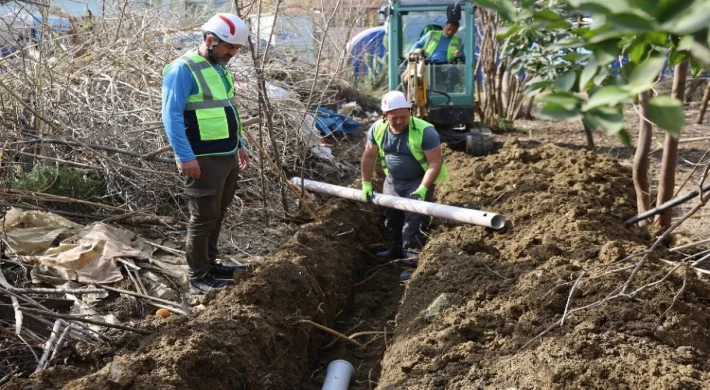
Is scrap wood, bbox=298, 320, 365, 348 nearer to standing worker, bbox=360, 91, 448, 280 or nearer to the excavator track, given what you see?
standing worker, bbox=360, 91, 448, 280

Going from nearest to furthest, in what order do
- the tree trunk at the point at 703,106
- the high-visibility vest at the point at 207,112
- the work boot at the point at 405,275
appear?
the high-visibility vest at the point at 207,112 → the work boot at the point at 405,275 → the tree trunk at the point at 703,106

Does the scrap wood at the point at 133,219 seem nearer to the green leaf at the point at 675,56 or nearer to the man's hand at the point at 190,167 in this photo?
the man's hand at the point at 190,167

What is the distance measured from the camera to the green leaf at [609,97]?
100cm

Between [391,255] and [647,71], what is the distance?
5461mm

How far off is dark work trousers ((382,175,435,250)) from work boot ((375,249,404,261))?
0.04 m

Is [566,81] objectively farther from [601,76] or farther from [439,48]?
[439,48]

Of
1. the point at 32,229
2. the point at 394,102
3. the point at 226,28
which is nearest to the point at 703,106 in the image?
the point at 394,102

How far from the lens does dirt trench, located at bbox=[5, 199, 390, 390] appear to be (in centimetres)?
320

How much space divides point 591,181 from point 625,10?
631 cm

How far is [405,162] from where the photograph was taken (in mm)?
6031

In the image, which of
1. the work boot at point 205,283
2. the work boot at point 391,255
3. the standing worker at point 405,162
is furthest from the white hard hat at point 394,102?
the work boot at point 205,283

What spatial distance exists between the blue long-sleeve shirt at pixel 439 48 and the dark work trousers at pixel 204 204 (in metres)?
5.63

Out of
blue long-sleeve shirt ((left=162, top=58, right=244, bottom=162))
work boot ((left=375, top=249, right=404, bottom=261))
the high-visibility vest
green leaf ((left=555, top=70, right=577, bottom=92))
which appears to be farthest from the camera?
work boot ((left=375, top=249, right=404, bottom=261))

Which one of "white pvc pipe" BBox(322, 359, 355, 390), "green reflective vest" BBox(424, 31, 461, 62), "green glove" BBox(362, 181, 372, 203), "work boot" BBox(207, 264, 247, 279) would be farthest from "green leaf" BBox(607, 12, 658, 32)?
"green reflective vest" BBox(424, 31, 461, 62)
